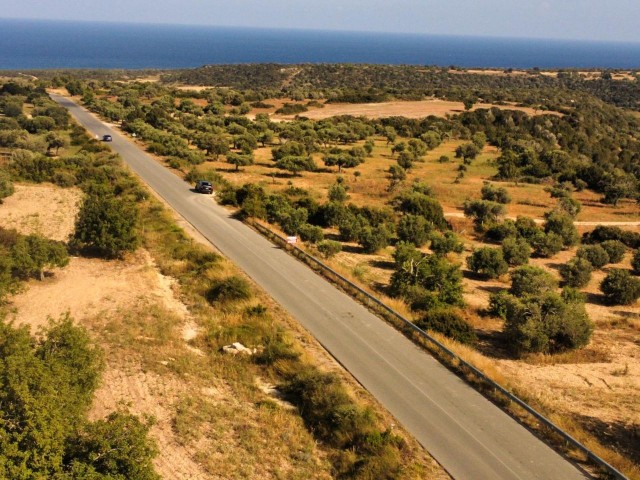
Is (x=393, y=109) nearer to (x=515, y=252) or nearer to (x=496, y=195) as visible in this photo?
(x=496, y=195)

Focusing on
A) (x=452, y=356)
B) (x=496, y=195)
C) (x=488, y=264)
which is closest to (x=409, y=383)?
(x=452, y=356)

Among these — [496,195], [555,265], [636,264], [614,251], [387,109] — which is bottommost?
[555,265]

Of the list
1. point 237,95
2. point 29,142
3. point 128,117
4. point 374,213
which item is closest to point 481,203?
point 374,213

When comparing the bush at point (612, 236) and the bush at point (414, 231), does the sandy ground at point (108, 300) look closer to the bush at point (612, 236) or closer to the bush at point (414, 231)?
the bush at point (414, 231)

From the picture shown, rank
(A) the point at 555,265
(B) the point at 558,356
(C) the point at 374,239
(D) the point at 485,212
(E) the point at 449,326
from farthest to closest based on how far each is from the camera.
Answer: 1. (D) the point at 485,212
2. (C) the point at 374,239
3. (A) the point at 555,265
4. (E) the point at 449,326
5. (B) the point at 558,356

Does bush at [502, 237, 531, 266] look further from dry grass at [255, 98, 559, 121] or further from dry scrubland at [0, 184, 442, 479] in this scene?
dry grass at [255, 98, 559, 121]

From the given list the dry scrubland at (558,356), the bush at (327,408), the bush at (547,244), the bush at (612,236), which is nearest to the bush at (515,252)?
the dry scrubland at (558,356)
